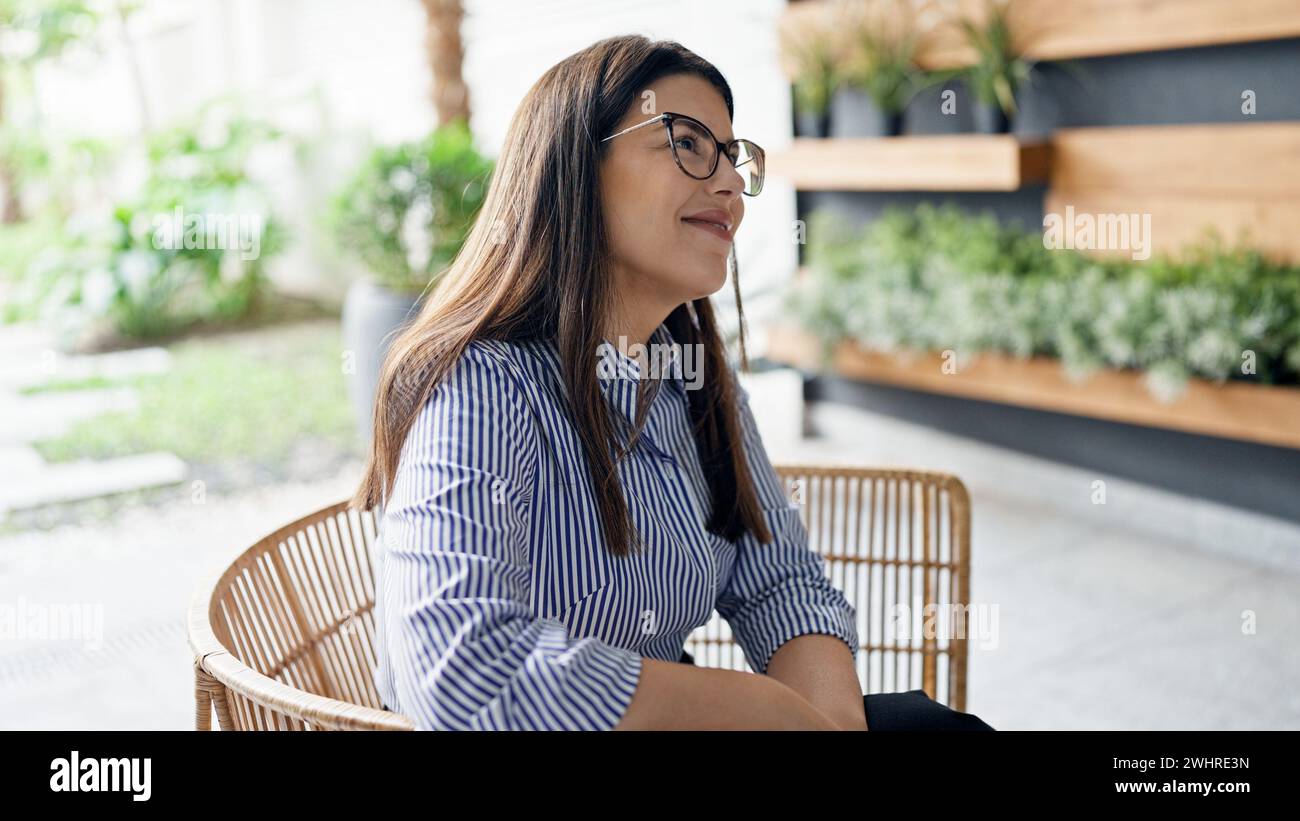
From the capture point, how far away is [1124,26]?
3.44 meters

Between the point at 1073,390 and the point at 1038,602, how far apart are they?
0.74m

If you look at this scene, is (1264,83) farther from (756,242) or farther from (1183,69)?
(756,242)

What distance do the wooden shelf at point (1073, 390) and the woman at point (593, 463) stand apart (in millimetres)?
2153

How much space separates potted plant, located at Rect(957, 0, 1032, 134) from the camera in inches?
147

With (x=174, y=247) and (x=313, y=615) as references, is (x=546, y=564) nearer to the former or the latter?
(x=313, y=615)

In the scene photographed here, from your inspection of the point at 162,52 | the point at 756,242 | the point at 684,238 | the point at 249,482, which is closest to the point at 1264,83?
the point at 756,242

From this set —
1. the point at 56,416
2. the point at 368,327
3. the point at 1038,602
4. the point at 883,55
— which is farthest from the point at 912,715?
the point at 56,416

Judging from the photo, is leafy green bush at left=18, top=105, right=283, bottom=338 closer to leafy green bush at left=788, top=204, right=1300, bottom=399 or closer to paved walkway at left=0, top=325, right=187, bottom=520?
paved walkway at left=0, top=325, right=187, bottom=520

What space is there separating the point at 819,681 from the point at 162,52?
→ 10701mm

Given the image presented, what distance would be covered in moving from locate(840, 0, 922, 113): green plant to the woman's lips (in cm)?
304

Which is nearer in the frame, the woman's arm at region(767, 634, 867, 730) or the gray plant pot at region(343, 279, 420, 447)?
the woman's arm at region(767, 634, 867, 730)

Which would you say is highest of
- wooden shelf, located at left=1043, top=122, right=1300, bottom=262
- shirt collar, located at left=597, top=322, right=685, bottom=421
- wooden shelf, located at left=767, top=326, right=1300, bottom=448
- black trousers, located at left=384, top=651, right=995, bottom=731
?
wooden shelf, located at left=1043, top=122, right=1300, bottom=262

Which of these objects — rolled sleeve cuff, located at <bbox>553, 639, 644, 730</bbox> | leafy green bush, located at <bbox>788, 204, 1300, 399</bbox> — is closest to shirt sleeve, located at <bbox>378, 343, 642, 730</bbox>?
rolled sleeve cuff, located at <bbox>553, 639, 644, 730</bbox>
